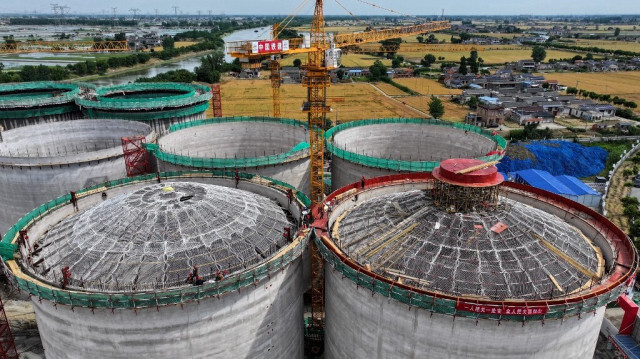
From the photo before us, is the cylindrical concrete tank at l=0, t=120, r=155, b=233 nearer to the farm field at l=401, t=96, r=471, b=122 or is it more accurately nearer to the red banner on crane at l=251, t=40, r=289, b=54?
the red banner on crane at l=251, t=40, r=289, b=54

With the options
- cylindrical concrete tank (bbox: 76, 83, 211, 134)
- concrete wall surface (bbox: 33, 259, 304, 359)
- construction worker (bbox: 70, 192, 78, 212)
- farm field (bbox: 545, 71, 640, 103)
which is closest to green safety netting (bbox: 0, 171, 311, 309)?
concrete wall surface (bbox: 33, 259, 304, 359)

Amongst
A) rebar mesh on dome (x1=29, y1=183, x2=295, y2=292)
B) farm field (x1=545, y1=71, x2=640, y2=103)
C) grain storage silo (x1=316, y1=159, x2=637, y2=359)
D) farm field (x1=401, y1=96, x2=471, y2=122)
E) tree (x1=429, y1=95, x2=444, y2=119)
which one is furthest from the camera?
farm field (x1=545, y1=71, x2=640, y2=103)

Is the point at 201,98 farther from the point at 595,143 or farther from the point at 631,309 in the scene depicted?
the point at 595,143

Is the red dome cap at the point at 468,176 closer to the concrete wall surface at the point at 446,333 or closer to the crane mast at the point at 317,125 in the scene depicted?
the concrete wall surface at the point at 446,333

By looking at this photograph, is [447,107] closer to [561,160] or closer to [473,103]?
[473,103]

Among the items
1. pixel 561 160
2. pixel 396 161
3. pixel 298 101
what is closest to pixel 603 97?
pixel 561 160

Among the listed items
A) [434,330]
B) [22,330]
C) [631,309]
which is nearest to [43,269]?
[22,330]
